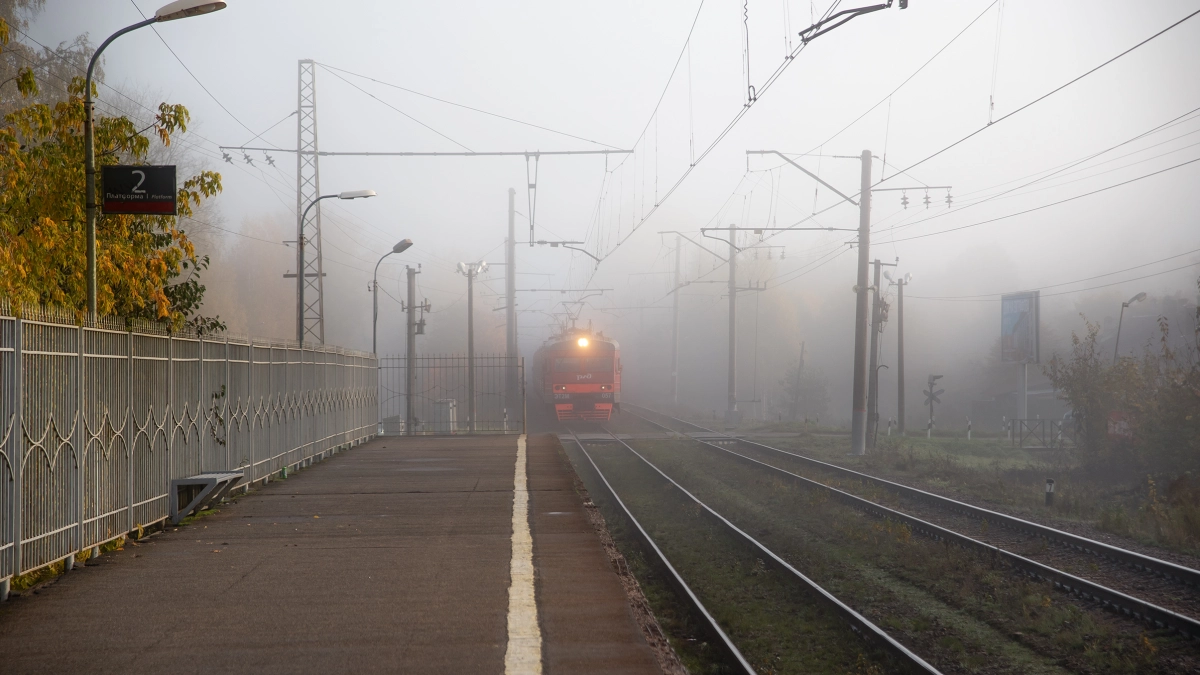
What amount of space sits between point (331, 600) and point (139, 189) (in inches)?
205

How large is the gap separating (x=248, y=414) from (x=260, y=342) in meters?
1.35

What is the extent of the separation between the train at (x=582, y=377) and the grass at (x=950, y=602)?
63.1 feet

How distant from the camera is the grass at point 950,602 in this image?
7902 millimetres

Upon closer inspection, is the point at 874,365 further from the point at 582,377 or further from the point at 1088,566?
the point at 1088,566

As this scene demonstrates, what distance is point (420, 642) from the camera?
5.89 m

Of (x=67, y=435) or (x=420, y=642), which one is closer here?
(x=420, y=642)

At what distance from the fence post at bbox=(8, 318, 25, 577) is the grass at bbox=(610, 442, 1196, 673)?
23.6 feet

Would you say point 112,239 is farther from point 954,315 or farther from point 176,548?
point 954,315

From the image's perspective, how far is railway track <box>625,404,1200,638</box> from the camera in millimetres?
9055

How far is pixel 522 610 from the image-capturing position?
671 cm

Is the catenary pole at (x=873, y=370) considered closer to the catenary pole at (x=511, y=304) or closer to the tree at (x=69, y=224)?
the catenary pole at (x=511, y=304)

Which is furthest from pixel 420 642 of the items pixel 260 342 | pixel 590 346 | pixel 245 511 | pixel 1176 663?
pixel 590 346

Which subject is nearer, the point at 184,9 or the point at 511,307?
the point at 184,9

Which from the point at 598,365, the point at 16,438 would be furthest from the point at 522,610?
the point at 598,365
